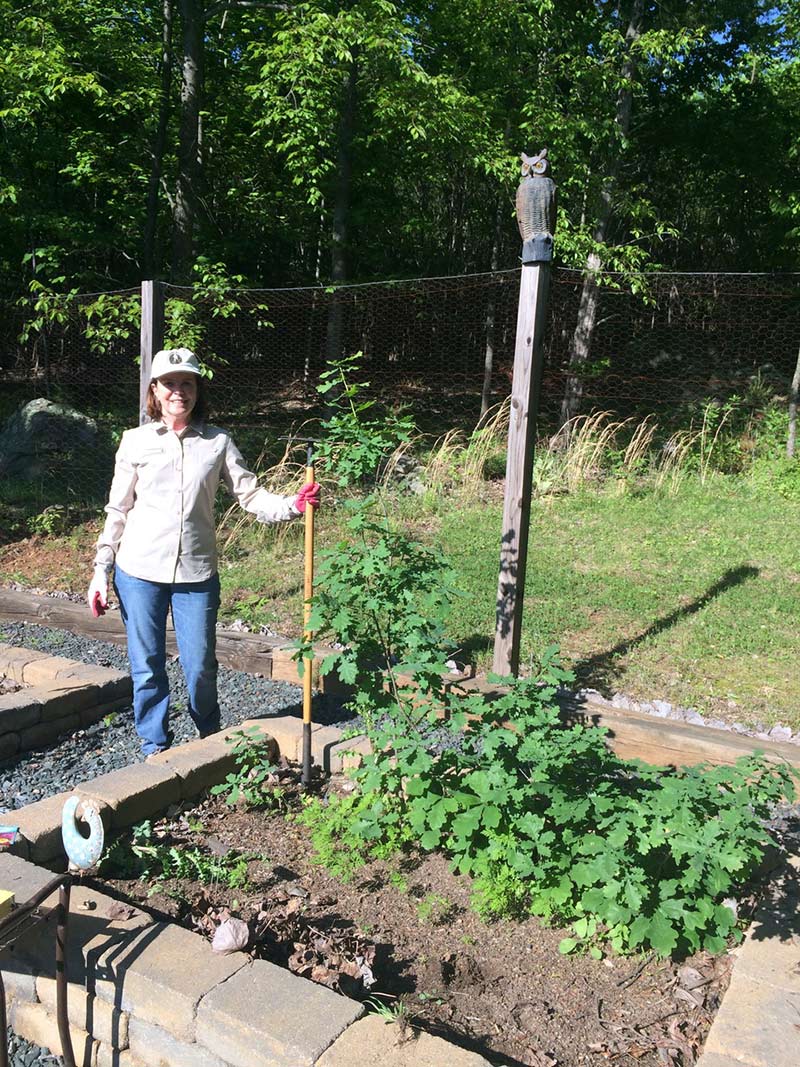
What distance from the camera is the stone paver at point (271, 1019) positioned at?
1.77m

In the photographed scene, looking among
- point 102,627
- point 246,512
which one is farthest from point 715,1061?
point 246,512

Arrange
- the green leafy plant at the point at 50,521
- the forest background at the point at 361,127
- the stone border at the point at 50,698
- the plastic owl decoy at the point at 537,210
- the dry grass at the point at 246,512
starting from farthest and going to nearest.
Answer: the forest background at the point at 361,127
the green leafy plant at the point at 50,521
the dry grass at the point at 246,512
the stone border at the point at 50,698
the plastic owl decoy at the point at 537,210

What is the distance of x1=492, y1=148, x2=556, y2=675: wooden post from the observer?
359 centimetres

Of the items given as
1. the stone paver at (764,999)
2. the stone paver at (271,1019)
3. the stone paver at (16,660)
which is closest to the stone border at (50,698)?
the stone paver at (16,660)

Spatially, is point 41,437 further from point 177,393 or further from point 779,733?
point 779,733

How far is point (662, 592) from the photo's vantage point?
5.52 meters

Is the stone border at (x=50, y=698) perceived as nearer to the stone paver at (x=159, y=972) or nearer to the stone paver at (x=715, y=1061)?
the stone paver at (x=159, y=972)

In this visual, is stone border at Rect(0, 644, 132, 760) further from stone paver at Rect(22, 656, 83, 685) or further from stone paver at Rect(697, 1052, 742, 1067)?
stone paver at Rect(697, 1052, 742, 1067)

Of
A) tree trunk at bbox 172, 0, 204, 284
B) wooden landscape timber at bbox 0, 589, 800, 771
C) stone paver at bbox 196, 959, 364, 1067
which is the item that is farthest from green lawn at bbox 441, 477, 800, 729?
tree trunk at bbox 172, 0, 204, 284

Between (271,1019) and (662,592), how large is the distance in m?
4.28

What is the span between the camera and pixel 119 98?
9969 millimetres

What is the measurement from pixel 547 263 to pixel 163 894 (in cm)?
292

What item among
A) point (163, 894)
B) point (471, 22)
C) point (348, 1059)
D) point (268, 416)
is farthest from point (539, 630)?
point (471, 22)

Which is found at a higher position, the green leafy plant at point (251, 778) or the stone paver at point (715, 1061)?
the stone paver at point (715, 1061)
